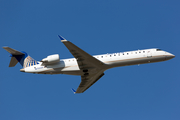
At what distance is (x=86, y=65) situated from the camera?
98.4 ft

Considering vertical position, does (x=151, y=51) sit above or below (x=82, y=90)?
above

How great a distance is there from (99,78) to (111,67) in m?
4.50

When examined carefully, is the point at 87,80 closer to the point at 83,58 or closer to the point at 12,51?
the point at 83,58

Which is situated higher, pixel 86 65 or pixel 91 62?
pixel 91 62

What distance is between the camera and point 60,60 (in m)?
30.5

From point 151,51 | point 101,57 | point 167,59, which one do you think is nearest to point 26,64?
point 101,57

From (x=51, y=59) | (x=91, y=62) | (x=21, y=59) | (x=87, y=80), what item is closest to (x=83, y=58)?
(x=91, y=62)

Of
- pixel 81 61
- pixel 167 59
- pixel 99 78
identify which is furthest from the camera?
pixel 99 78

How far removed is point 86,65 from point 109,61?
3.13 metres

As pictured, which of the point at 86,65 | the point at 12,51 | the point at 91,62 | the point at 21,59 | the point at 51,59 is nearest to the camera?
the point at 51,59

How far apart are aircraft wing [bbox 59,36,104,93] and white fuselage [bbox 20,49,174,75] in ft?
2.75

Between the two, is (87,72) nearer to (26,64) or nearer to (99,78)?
(99,78)

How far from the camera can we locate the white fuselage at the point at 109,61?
98.6 feet

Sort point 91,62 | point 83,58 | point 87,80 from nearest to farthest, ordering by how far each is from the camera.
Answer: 1. point 83,58
2. point 91,62
3. point 87,80
